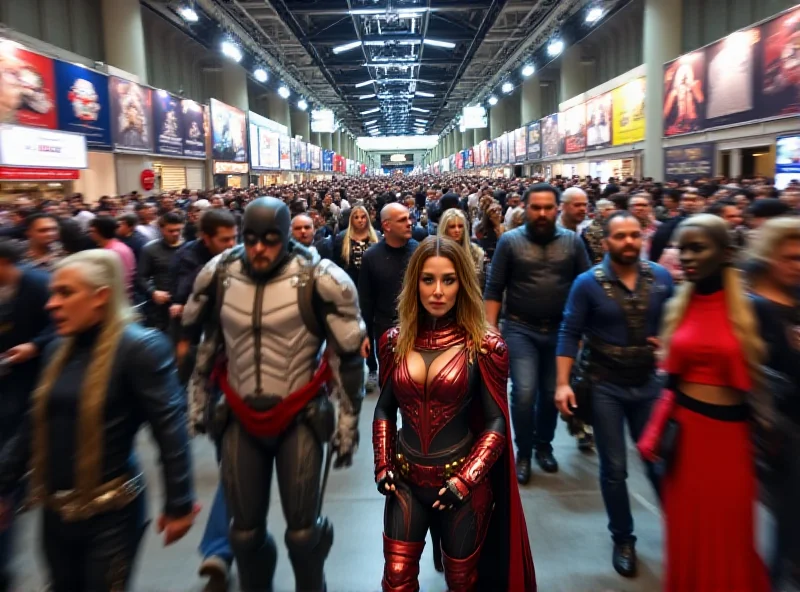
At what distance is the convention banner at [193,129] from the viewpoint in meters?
19.4

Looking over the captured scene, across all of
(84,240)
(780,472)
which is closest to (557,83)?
(84,240)

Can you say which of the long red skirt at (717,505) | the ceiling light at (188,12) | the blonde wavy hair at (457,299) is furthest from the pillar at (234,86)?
the long red skirt at (717,505)

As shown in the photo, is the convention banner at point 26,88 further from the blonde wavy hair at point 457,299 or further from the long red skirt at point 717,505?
the long red skirt at point 717,505

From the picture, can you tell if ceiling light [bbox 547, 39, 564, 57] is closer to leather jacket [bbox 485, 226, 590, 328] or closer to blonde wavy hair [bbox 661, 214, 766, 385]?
leather jacket [bbox 485, 226, 590, 328]

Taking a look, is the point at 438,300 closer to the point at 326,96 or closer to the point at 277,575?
the point at 277,575

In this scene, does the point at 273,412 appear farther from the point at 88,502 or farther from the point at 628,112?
the point at 628,112

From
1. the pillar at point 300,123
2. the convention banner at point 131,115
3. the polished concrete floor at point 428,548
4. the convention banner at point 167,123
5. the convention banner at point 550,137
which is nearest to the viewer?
the polished concrete floor at point 428,548

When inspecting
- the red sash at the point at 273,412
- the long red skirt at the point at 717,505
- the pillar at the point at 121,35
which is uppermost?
the pillar at the point at 121,35

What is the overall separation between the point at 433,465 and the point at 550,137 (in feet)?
82.4

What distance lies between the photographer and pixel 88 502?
2.09 metres

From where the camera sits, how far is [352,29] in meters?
25.1

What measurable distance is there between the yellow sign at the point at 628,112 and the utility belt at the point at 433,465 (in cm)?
1586

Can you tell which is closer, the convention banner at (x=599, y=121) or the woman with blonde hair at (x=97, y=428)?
the woman with blonde hair at (x=97, y=428)

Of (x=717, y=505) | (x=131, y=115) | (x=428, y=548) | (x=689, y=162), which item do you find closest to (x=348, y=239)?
(x=428, y=548)
